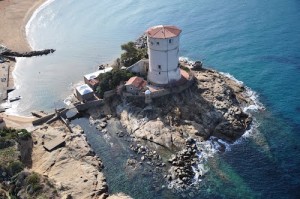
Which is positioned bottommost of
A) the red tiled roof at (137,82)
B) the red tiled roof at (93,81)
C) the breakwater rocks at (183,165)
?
the breakwater rocks at (183,165)

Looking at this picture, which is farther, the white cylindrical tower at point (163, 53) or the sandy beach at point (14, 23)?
the sandy beach at point (14, 23)

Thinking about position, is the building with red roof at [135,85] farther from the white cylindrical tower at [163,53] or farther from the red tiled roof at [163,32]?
the red tiled roof at [163,32]

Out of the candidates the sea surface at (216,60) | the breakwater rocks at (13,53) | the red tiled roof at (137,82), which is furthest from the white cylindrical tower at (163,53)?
the breakwater rocks at (13,53)

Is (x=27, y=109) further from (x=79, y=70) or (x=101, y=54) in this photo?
(x=101, y=54)

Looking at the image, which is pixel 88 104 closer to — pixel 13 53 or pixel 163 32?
pixel 163 32

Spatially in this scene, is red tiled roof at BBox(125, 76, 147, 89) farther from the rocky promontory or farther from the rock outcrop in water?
the rock outcrop in water

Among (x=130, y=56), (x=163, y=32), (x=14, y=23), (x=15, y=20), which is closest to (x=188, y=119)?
(x=163, y=32)

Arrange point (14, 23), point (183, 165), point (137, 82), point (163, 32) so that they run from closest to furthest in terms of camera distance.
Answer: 1. point (183, 165)
2. point (163, 32)
3. point (137, 82)
4. point (14, 23)
